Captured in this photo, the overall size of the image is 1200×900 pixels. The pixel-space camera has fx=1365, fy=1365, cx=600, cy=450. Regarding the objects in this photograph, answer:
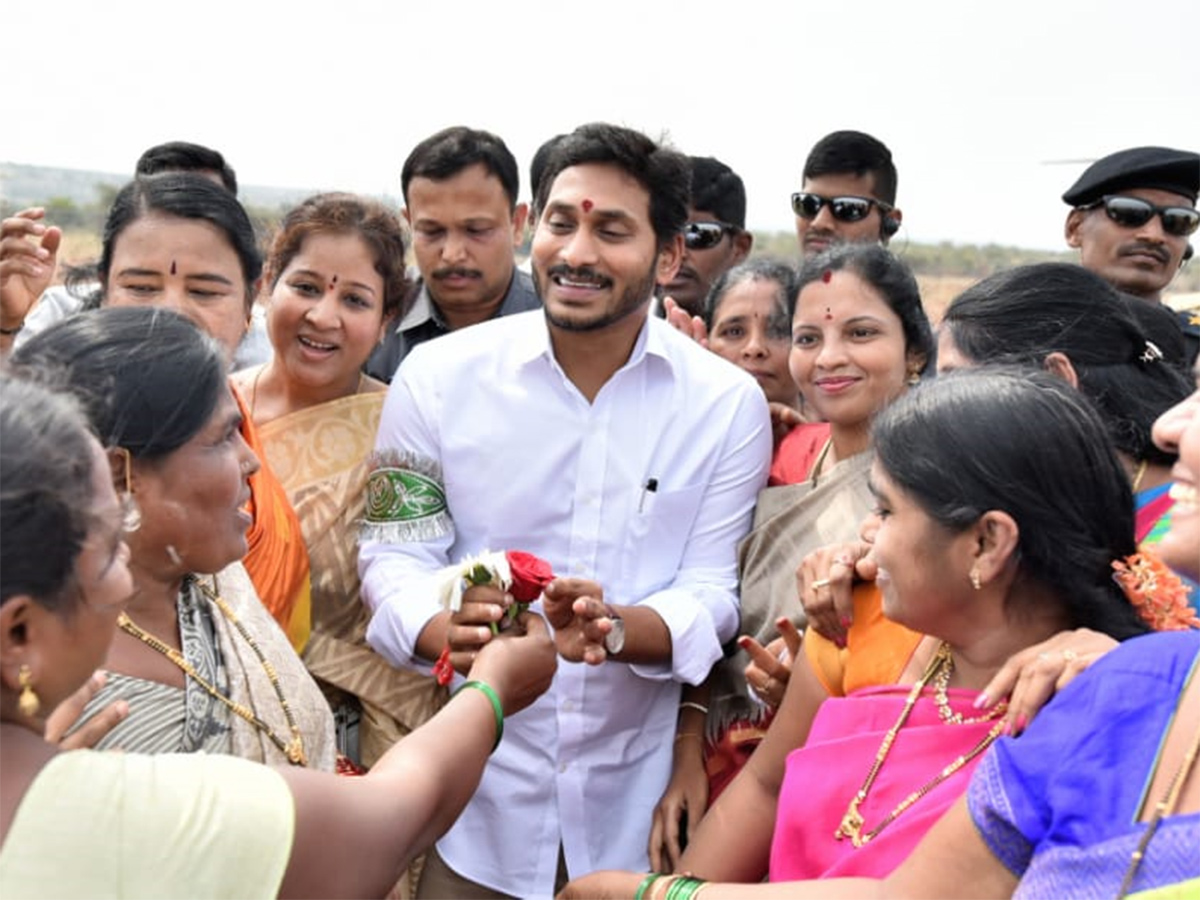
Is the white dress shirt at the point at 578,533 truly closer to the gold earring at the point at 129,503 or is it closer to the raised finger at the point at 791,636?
the raised finger at the point at 791,636

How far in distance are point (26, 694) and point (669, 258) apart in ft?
8.79

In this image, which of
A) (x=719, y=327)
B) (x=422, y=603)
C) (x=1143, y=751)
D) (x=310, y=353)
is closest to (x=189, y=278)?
(x=310, y=353)

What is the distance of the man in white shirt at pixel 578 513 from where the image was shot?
3488 millimetres

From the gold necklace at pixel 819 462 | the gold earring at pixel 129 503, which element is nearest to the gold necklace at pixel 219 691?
the gold earring at pixel 129 503

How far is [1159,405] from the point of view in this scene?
3.09m

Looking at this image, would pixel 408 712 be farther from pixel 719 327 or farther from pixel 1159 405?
pixel 1159 405

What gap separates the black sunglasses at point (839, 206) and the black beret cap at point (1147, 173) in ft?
2.79

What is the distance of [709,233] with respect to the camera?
5852 mm

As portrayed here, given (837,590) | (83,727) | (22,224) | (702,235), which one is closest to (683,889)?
(837,590)

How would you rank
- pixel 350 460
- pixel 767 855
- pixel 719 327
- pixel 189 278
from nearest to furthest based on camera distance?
pixel 767 855
pixel 189 278
pixel 350 460
pixel 719 327

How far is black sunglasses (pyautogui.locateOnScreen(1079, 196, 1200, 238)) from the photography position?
16.4ft

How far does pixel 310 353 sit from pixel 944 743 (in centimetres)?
213

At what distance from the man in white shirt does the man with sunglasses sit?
2.01 meters

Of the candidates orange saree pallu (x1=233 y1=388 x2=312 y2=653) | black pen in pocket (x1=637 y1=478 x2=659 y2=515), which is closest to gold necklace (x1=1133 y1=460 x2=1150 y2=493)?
black pen in pocket (x1=637 y1=478 x2=659 y2=515)
